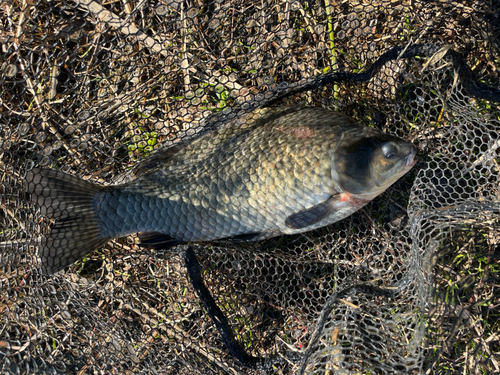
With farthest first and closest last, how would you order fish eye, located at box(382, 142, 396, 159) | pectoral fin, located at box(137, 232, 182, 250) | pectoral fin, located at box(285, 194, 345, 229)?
pectoral fin, located at box(137, 232, 182, 250) → pectoral fin, located at box(285, 194, 345, 229) → fish eye, located at box(382, 142, 396, 159)

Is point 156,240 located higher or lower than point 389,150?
lower

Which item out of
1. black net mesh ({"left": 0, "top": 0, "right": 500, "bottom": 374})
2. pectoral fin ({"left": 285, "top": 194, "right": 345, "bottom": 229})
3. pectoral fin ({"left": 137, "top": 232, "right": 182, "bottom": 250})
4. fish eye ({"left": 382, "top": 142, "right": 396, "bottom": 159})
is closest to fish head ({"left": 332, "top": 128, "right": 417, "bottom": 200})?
fish eye ({"left": 382, "top": 142, "right": 396, "bottom": 159})

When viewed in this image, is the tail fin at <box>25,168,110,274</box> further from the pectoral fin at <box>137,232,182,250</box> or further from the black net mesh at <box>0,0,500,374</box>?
the pectoral fin at <box>137,232,182,250</box>

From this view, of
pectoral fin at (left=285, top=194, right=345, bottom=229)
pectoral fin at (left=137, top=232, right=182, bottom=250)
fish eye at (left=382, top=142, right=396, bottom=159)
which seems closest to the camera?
fish eye at (left=382, top=142, right=396, bottom=159)

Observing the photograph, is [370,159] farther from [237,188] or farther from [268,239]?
[268,239]

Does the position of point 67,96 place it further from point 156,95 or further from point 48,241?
point 48,241

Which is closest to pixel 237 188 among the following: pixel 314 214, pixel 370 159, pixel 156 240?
pixel 314 214

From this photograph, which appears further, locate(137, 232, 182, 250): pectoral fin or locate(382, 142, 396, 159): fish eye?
locate(137, 232, 182, 250): pectoral fin

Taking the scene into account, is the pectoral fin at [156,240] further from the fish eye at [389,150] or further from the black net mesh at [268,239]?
the fish eye at [389,150]
